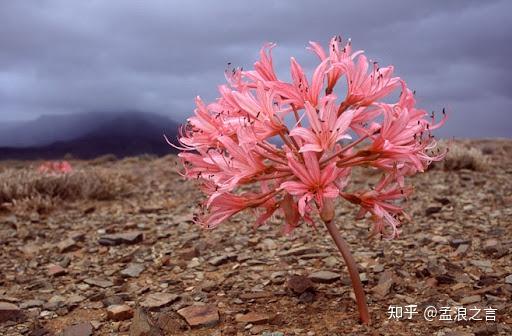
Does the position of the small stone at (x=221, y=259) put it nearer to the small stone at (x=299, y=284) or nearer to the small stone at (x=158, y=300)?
the small stone at (x=158, y=300)

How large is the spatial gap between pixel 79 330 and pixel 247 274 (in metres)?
1.73

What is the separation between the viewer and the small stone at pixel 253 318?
14.2 feet

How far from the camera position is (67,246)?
716 centimetres

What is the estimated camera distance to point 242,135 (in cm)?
345

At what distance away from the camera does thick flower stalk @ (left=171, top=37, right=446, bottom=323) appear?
342 cm

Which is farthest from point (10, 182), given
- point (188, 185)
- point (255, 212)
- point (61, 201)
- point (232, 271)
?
point (255, 212)

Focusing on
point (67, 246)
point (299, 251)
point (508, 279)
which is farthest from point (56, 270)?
Result: point (508, 279)

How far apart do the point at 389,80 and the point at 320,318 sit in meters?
1.85

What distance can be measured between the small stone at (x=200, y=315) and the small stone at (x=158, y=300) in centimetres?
43

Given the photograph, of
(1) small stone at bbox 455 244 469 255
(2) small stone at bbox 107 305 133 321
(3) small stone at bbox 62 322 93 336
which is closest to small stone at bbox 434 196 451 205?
(1) small stone at bbox 455 244 469 255

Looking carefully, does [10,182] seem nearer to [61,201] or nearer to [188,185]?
[61,201]

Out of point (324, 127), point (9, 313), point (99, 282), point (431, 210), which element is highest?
point (324, 127)

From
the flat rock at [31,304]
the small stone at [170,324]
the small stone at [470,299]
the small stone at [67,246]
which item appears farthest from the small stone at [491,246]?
the small stone at [67,246]

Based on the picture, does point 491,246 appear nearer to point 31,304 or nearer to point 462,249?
point 462,249
